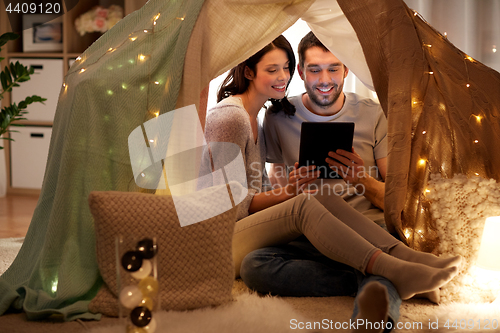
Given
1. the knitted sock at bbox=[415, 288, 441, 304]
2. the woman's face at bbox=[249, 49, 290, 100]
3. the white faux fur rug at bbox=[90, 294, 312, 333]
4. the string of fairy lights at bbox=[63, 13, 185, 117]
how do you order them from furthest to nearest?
the woman's face at bbox=[249, 49, 290, 100] → the string of fairy lights at bbox=[63, 13, 185, 117] → the knitted sock at bbox=[415, 288, 441, 304] → the white faux fur rug at bbox=[90, 294, 312, 333]

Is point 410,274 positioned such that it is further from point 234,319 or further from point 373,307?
point 234,319

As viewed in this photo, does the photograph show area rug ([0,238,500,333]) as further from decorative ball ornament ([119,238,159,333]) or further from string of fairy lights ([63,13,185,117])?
string of fairy lights ([63,13,185,117])

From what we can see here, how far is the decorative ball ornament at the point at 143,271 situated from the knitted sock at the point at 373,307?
457 mm

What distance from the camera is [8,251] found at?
76.8 inches

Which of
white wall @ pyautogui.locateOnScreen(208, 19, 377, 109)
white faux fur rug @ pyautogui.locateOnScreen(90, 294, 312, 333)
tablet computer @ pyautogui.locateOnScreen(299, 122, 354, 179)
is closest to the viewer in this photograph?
white faux fur rug @ pyautogui.locateOnScreen(90, 294, 312, 333)

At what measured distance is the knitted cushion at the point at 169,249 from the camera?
1.20 meters

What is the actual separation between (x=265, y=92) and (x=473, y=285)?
3.10ft

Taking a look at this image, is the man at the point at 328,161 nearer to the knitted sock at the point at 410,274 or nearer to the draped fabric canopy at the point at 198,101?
the knitted sock at the point at 410,274

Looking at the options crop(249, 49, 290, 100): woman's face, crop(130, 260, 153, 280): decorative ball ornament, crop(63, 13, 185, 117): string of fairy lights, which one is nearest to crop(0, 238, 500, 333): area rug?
crop(130, 260, 153, 280): decorative ball ornament

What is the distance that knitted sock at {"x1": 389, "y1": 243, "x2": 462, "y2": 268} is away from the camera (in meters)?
1.18

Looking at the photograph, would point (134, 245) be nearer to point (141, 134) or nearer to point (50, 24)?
point (141, 134)

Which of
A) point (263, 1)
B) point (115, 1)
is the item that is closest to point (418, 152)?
point (263, 1)

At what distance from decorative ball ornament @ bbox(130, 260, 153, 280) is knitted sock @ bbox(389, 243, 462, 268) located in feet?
2.35

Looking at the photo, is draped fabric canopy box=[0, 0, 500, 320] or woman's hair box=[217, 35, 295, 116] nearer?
draped fabric canopy box=[0, 0, 500, 320]
